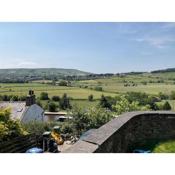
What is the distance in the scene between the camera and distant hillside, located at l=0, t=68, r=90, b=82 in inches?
627

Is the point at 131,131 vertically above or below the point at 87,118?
above

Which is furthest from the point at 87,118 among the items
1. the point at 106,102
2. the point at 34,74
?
the point at 34,74

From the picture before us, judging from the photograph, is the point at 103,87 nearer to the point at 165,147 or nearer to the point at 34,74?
the point at 34,74

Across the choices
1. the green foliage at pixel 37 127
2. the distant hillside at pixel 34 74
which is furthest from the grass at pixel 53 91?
the green foliage at pixel 37 127

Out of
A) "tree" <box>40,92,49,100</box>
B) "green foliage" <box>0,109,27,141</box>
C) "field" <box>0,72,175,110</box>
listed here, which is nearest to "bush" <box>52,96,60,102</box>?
"field" <box>0,72,175,110</box>

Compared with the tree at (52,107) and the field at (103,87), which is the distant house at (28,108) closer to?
the field at (103,87)

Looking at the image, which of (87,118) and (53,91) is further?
(53,91)

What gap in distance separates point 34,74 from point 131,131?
1246 cm

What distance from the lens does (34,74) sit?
17.3 m

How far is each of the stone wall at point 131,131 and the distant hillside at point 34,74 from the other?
10836 mm

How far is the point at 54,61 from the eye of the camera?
1933cm
